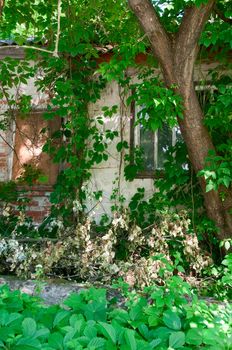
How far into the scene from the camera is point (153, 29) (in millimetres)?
4695

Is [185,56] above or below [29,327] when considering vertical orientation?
above

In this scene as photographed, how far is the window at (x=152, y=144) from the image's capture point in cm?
655

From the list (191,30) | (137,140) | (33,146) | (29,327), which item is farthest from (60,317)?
(33,146)

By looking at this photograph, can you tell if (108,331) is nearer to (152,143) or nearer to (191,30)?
(191,30)

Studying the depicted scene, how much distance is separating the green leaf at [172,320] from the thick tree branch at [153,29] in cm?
268

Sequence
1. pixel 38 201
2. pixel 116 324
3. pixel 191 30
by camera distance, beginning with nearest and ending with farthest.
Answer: pixel 116 324, pixel 191 30, pixel 38 201

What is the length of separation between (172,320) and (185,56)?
2.76 metres

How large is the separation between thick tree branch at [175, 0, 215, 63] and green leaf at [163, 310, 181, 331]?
8.80ft

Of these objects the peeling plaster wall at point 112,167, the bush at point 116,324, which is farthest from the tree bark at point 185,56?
the bush at point 116,324

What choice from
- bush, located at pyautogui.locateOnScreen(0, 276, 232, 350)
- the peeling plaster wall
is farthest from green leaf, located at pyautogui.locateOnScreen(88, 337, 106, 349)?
the peeling plaster wall

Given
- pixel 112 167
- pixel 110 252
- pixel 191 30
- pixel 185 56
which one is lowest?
pixel 110 252

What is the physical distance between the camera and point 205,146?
4.92 metres

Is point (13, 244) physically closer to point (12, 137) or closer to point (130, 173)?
point (130, 173)

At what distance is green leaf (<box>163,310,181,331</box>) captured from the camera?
3.06m
